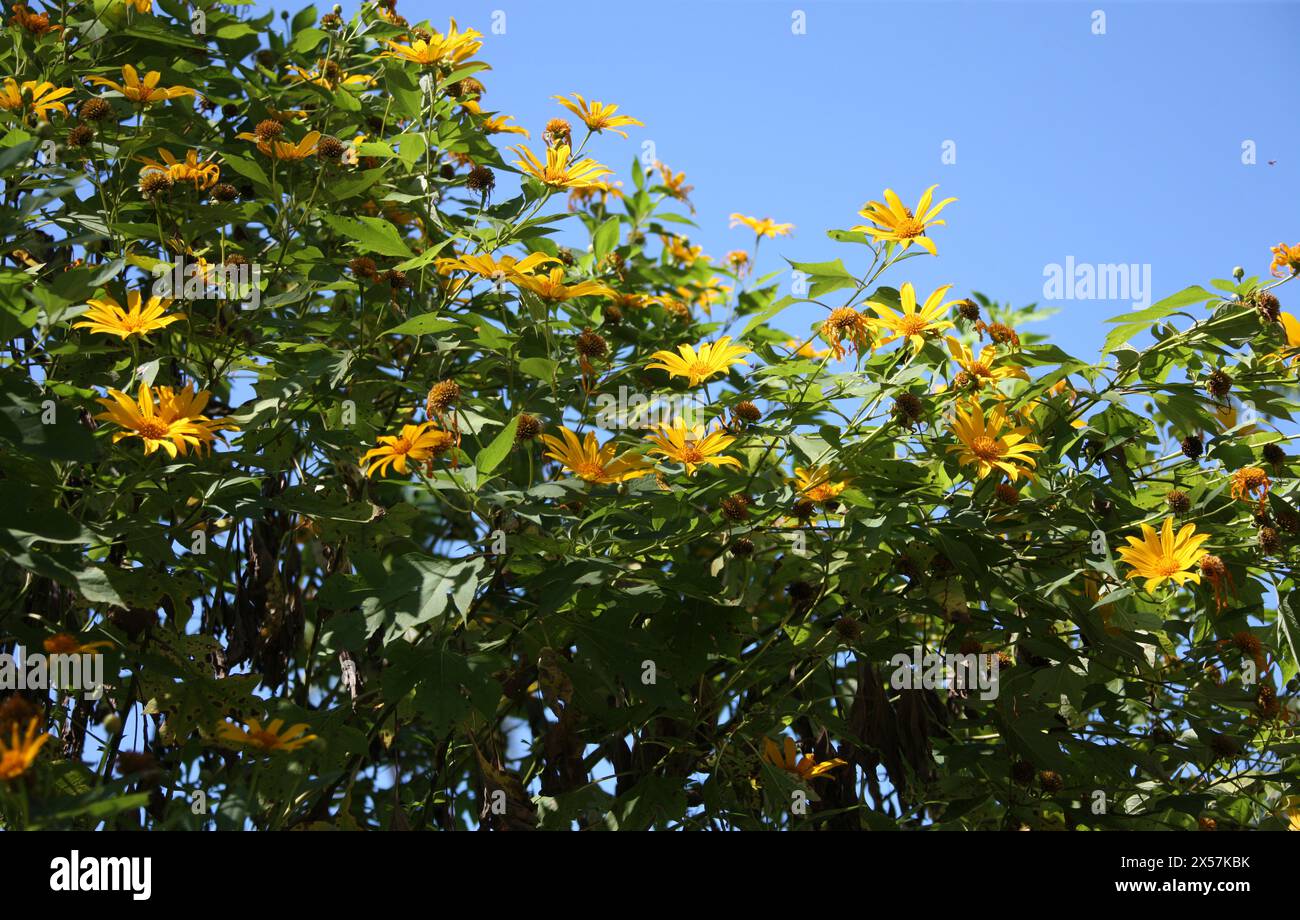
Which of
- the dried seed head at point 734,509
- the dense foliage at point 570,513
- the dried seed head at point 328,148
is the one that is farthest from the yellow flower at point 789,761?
the dried seed head at point 328,148

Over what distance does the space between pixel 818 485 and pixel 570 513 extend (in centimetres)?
51

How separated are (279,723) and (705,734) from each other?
3.19ft

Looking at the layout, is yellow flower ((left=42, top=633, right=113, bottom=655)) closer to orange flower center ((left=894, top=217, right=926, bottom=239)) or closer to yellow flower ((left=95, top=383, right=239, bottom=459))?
yellow flower ((left=95, top=383, right=239, bottom=459))

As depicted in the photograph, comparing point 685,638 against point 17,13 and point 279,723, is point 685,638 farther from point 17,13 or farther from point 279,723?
point 17,13

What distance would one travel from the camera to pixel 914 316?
99.2 inches

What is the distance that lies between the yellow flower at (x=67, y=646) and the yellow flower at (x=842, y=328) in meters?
1.57

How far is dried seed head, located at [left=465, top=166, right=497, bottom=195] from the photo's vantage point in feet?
9.43

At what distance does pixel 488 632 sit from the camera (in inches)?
103

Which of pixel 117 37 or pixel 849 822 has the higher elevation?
pixel 117 37

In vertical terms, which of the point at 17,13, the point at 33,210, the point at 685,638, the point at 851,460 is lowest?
the point at 685,638

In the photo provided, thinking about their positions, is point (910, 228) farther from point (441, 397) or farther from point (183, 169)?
point (183, 169)

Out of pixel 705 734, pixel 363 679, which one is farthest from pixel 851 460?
pixel 363 679

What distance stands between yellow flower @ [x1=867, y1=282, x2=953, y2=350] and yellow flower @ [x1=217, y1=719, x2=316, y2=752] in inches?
54.9

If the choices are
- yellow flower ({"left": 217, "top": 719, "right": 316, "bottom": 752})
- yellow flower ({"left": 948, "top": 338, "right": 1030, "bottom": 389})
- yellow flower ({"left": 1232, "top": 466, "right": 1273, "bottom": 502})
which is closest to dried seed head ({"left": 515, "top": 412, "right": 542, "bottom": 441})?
yellow flower ({"left": 217, "top": 719, "right": 316, "bottom": 752})
